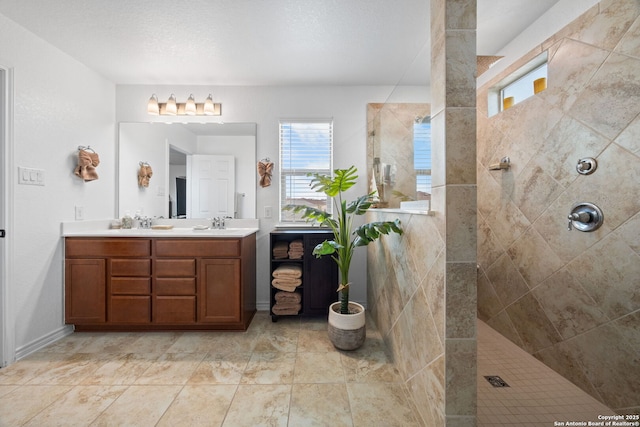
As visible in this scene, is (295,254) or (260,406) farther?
(295,254)

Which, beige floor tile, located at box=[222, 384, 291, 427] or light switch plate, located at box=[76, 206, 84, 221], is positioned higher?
light switch plate, located at box=[76, 206, 84, 221]

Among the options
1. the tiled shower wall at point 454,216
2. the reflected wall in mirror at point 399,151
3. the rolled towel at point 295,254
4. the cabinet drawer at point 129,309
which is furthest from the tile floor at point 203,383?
the reflected wall in mirror at point 399,151

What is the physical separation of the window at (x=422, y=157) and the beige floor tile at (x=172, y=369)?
190 cm

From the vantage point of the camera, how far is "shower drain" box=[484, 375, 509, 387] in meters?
1.60

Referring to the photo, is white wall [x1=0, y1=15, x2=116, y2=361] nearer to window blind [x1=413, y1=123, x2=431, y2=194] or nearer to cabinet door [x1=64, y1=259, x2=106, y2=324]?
cabinet door [x1=64, y1=259, x2=106, y2=324]

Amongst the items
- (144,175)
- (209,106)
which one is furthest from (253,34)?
(144,175)

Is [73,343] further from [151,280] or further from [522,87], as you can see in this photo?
[522,87]

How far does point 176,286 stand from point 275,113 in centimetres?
199

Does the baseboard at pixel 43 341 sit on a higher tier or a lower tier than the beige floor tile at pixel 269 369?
higher

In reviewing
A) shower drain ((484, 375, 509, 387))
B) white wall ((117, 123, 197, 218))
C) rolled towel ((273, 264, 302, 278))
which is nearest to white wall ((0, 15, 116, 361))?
white wall ((117, 123, 197, 218))

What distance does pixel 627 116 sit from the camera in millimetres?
1311

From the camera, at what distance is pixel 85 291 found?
2215 mm

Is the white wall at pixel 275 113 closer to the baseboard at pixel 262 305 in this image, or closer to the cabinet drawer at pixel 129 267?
the baseboard at pixel 262 305

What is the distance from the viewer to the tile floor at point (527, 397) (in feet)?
4.41
